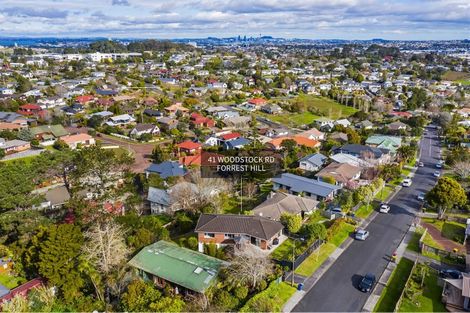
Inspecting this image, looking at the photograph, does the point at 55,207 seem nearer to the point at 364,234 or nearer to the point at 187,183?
the point at 187,183

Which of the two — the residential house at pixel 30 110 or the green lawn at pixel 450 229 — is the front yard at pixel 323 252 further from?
the residential house at pixel 30 110

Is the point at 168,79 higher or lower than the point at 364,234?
higher

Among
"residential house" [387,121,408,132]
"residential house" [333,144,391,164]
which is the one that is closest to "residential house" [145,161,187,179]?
"residential house" [333,144,391,164]

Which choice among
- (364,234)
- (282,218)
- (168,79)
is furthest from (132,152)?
(168,79)

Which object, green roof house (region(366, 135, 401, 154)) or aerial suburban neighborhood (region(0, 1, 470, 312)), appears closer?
aerial suburban neighborhood (region(0, 1, 470, 312))

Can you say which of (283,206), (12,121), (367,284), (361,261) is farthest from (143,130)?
(367,284)

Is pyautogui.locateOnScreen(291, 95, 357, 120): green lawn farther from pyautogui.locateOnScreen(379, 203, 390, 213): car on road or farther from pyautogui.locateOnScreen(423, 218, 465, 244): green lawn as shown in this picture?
pyautogui.locateOnScreen(423, 218, 465, 244): green lawn

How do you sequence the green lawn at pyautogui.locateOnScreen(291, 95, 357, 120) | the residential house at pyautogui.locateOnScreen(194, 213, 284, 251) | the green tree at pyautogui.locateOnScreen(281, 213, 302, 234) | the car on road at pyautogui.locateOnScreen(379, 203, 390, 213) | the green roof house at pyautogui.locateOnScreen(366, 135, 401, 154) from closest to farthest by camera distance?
the residential house at pyautogui.locateOnScreen(194, 213, 284, 251) < the green tree at pyautogui.locateOnScreen(281, 213, 302, 234) < the car on road at pyautogui.locateOnScreen(379, 203, 390, 213) < the green roof house at pyautogui.locateOnScreen(366, 135, 401, 154) < the green lawn at pyautogui.locateOnScreen(291, 95, 357, 120)
